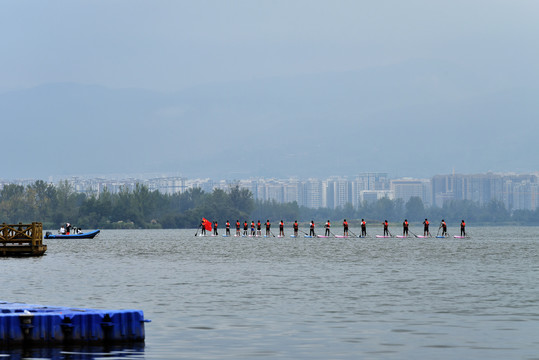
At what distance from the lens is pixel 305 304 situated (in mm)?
37594

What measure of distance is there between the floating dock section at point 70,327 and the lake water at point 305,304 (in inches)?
16.0

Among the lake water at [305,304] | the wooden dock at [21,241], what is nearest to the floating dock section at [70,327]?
the lake water at [305,304]

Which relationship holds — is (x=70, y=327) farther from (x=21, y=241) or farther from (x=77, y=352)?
(x=21, y=241)

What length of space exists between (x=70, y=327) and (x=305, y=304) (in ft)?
43.9

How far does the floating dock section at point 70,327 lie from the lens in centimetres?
2556

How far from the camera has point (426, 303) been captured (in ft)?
124

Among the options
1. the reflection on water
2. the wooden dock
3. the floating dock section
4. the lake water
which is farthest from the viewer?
the wooden dock

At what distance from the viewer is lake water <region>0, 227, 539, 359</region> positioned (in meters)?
26.0

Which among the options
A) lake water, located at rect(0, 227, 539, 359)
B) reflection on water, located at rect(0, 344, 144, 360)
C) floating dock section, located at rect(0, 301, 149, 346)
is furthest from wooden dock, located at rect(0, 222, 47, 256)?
reflection on water, located at rect(0, 344, 144, 360)

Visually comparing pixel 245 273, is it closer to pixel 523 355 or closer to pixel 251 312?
pixel 251 312

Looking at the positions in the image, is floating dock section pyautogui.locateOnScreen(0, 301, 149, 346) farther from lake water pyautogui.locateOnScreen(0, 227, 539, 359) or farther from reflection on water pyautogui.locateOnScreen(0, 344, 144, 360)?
lake water pyautogui.locateOnScreen(0, 227, 539, 359)

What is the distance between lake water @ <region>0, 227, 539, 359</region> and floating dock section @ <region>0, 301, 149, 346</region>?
1.33ft

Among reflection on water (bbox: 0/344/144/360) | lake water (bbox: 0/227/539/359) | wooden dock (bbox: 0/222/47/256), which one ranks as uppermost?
wooden dock (bbox: 0/222/47/256)

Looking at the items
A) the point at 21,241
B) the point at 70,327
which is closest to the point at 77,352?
the point at 70,327
